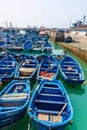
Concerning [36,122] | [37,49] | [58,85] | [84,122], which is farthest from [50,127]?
[37,49]

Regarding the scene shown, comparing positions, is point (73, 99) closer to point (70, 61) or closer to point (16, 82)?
point (16, 82)

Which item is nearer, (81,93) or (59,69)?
(81,93)

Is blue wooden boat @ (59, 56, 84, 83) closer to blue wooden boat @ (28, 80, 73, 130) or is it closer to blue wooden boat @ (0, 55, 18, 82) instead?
blue wooden boat @ (28, 80, 73, 130)

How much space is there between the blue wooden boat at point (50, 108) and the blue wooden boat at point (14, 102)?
0.63 metres

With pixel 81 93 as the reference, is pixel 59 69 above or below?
above

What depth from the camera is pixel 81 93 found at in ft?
57.8

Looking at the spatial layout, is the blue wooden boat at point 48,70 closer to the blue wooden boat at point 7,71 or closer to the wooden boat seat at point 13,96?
the blue wooden boat at point 7,71

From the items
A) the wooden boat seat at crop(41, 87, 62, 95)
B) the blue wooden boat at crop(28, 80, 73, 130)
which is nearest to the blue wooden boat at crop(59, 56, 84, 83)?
the blue wooden boat at crop(28, 80, 73, 130)

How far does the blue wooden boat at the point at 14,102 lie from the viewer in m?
10.4

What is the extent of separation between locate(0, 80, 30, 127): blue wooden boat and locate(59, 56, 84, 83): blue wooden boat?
5000 millimetres

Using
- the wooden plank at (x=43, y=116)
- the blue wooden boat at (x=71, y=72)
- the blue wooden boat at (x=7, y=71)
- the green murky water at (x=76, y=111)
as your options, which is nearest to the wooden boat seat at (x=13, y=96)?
the green murky water at (x=76, y=111)

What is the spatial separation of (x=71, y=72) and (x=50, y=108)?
8386 millimetres

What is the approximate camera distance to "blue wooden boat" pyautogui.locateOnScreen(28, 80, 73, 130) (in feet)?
32.1

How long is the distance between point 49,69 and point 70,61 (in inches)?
179
